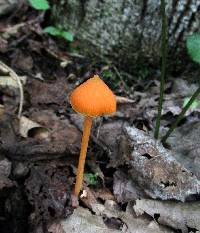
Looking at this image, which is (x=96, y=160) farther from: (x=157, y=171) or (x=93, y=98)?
(x=93, y=98)

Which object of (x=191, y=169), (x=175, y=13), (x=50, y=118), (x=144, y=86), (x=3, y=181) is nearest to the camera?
(x=3, y=181)

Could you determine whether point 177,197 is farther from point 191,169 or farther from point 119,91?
point 119,91

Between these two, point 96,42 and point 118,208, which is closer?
point 118,208

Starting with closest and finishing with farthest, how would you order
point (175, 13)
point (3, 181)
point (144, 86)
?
point (3, 181)
point (175, 13)
point (144, 86)

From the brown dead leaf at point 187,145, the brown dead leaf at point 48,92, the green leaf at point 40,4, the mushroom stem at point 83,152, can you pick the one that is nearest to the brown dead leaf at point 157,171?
the brown dead leaf at point 187,145

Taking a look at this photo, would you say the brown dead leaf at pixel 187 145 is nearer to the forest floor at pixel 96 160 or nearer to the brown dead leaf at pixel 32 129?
the forest floor at pixel 96 160

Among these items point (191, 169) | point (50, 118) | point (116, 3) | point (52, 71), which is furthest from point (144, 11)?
point (191, 169)

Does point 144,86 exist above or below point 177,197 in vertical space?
above

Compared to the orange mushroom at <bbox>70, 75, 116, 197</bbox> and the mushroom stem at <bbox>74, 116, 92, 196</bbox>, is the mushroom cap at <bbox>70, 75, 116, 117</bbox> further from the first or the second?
the mushroom stem at <bbox>74, 116, 92, 196</bbox>
